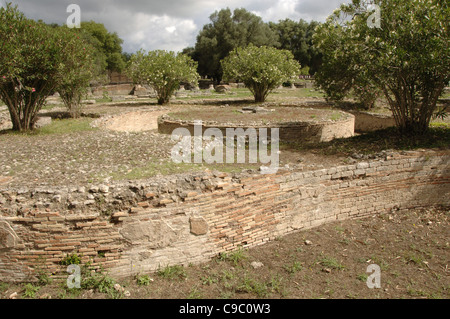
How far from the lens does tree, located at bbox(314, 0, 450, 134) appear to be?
6648 millimetres

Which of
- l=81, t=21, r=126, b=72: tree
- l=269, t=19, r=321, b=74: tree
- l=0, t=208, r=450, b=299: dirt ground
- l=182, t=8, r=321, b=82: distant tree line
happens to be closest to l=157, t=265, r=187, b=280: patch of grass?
A: l=0, t=208, r=450, b=299: dirt ground

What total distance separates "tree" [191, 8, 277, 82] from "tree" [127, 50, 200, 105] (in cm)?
1578

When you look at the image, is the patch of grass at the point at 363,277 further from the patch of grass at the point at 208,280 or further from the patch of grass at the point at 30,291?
the patch of grass at the point at 30,291

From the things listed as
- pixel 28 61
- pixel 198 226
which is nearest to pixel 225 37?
pixel 28 61

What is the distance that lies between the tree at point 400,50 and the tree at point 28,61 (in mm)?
6948

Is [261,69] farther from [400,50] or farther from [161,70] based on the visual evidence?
[400,50]

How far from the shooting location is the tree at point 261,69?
15.7m

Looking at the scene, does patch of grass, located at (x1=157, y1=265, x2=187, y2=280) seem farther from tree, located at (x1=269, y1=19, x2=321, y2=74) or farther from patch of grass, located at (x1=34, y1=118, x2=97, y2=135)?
tree, located at (x1=269, y1=19, x2=321, y2=74)

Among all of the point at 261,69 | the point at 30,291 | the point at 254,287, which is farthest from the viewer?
the point at 261,69

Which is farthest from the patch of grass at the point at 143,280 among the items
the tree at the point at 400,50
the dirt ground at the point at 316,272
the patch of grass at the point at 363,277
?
the tree at the point at 400,50

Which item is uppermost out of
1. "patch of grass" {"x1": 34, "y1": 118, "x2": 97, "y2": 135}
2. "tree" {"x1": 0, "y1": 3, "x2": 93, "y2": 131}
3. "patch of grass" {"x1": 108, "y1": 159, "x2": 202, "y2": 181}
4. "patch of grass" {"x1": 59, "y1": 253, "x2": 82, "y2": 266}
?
"tree" {"x1": 0, "y1": 3, "x2": 93, "y2": 131}

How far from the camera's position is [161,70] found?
15.9 m

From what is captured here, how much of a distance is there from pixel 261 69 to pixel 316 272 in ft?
41.3
